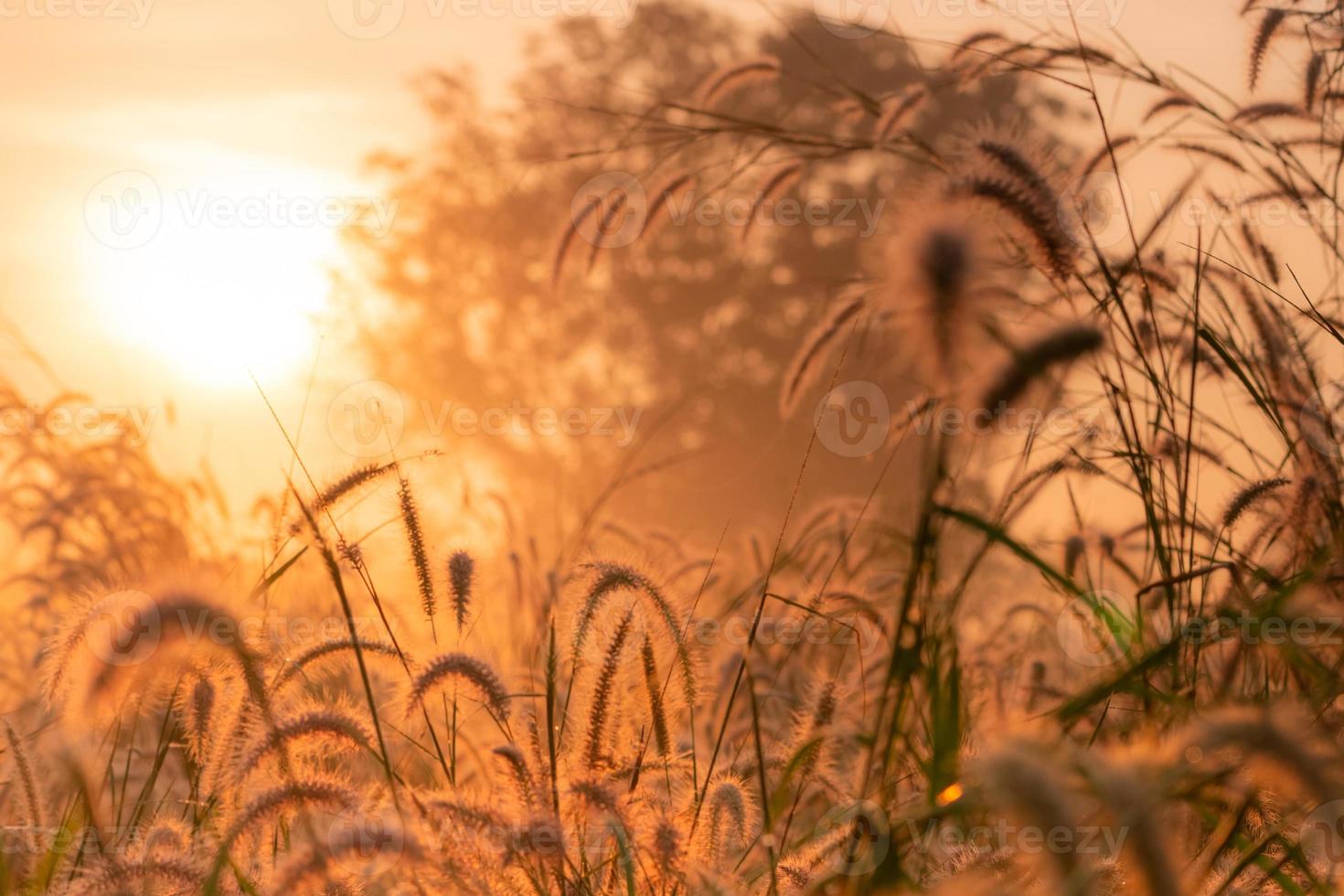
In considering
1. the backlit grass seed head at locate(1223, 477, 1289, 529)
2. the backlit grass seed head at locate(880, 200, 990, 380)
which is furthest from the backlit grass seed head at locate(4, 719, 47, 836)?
the backlit grass seed head at locate(1223, 477, 1289, 529)

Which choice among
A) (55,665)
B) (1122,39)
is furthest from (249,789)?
(1122,39)

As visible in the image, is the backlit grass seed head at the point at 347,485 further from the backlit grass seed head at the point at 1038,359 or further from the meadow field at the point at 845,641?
the backlit grass seed head at the point at 1038,359

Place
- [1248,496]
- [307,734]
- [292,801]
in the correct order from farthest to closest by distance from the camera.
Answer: [1248,496] < [307,734] < [292,801]

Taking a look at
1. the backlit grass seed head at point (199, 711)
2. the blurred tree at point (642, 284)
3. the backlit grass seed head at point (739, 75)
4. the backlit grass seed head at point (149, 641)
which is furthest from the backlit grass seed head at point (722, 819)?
the blurred tree at point (642, 284)

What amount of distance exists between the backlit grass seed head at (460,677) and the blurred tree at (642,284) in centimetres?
1818

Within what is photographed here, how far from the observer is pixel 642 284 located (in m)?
21.8

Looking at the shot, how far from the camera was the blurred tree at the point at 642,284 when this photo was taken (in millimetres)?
20922

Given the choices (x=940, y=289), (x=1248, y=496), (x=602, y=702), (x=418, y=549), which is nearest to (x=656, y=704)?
(x=602, y=702)

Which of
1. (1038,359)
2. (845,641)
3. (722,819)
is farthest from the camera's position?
(845,641)

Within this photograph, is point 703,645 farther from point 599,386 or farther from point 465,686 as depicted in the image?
point 599,386

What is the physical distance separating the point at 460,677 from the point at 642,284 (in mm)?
20389

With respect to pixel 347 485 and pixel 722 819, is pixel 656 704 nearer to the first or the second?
pixel 722 819

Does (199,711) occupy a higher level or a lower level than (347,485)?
lower

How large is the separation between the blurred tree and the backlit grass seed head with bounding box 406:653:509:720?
18.2 m
